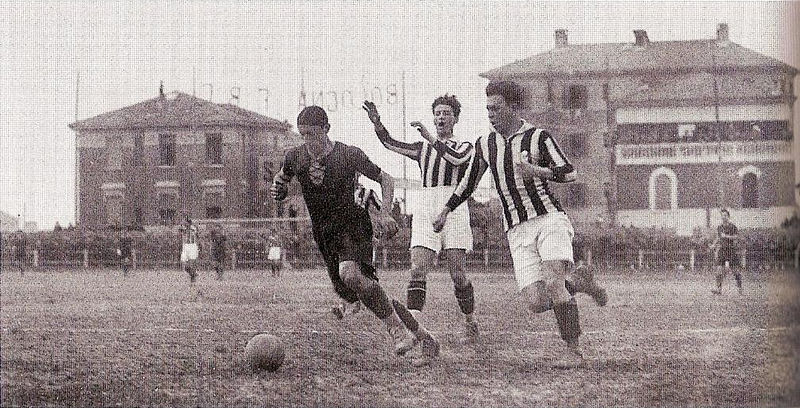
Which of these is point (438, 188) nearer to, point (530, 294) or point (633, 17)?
point (530, 294)

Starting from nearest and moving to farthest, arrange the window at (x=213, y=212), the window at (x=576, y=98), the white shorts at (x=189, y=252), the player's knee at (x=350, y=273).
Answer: the player's knee at (x=350, y=273)
the window at (x=576, y=98)
the window at (x=213, y=212)
the white shorts at (x=189, y=252)

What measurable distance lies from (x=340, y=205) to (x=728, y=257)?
377 cm

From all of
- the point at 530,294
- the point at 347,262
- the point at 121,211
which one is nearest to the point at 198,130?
the point at 121,211

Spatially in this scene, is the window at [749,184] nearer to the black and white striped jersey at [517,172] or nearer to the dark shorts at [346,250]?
the black and white striped jersey at [517,172]

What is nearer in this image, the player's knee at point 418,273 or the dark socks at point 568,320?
the dark socks at point 568,320

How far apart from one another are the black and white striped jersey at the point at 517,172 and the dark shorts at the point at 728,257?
7.62ft

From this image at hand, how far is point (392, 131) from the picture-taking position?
6371 millimetres

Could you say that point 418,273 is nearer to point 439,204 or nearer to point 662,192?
point 439,204

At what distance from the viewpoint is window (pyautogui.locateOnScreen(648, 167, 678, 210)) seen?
6.79 meters

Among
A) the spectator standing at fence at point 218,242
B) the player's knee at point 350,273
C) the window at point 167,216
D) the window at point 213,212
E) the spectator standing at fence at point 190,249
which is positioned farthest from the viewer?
the spectator standing at fence at point 218,242

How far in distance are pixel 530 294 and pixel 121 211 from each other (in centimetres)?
288

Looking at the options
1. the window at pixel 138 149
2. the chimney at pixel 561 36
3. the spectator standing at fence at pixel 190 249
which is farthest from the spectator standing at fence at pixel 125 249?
the chimney at pixel 561 36

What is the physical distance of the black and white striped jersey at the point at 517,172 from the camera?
5.75m

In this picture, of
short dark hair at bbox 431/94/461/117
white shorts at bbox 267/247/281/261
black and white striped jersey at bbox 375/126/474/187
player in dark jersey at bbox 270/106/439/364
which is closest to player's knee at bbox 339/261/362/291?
player in dark jersey at bbox 270/106/439/364
